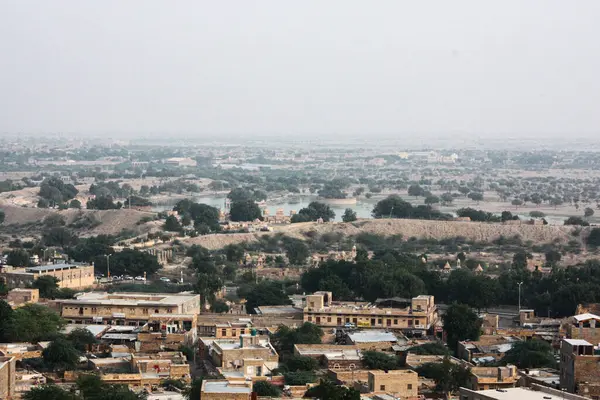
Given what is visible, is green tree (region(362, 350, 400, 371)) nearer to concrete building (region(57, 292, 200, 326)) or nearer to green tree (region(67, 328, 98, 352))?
green tree (region(67, 328, 98, 352))

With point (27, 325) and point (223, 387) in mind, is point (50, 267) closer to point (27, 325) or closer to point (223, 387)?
point (27, 325)

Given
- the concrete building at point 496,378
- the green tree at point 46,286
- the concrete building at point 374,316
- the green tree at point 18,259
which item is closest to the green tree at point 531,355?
the concrete building at point 496,378

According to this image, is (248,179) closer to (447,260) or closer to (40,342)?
A: (447,260)

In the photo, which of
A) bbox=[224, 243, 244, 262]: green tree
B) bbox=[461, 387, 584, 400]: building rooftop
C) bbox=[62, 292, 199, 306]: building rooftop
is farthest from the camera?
bbox=[224, 243, 244, 262]: green tree

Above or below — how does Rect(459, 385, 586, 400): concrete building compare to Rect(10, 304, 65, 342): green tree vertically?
above

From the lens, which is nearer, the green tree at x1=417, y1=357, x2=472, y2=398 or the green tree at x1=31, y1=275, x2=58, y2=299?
the green tree at x1=417, y1=357, x2=472, y2=398

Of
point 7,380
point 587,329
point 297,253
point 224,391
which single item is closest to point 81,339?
point 7,380

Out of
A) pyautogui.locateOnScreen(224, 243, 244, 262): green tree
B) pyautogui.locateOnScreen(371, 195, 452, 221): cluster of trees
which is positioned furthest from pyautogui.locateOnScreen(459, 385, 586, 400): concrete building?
pyautogui.locateOnScreen(371, 195, 452, 221): cluster of trees
